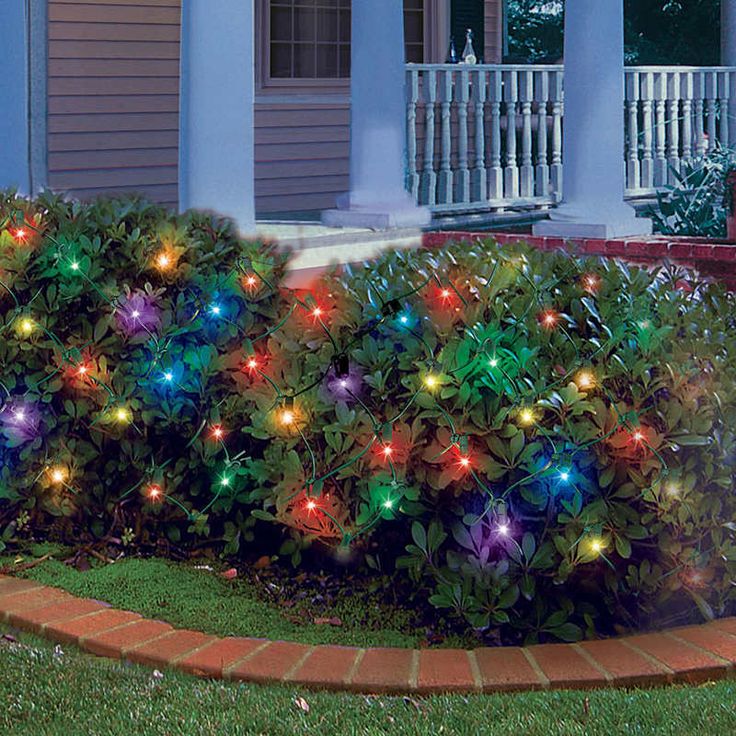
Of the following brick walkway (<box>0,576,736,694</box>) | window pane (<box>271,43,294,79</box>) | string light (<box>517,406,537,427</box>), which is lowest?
brick walkway (<box>0,576,736,694</box>)

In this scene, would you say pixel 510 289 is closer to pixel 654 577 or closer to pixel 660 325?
pixel 660 325

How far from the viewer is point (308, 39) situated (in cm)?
1140

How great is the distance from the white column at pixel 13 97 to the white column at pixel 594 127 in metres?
3.18

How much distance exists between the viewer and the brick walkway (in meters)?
3.03

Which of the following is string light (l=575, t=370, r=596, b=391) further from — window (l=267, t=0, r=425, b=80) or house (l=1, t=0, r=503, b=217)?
window (l=267, t=0, r=425, b=80)

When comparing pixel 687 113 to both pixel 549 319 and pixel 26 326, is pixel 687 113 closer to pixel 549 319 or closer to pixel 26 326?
pixel 549 319

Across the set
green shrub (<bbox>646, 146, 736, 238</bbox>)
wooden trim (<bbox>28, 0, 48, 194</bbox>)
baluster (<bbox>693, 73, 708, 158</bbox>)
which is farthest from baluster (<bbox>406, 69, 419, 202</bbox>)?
baluster (<bbox>693, 73, 708, 158</bbox>)

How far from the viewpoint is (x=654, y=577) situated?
11.0 feet

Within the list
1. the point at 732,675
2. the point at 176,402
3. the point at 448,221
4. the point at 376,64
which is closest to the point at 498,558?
the point at 732,675

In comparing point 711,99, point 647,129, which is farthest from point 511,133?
point 711,99

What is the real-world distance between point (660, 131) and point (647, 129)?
0.16 metres

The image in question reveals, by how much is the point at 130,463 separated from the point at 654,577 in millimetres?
1715

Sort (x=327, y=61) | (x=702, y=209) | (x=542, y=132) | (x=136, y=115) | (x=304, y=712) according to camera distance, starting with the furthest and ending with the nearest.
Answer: (x=327, y=61), (x=542, y=132), (x=136, y=115), (x=702, y=209), (x=304, y=712)

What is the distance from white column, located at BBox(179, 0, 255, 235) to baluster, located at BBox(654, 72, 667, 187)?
15.9 feet
